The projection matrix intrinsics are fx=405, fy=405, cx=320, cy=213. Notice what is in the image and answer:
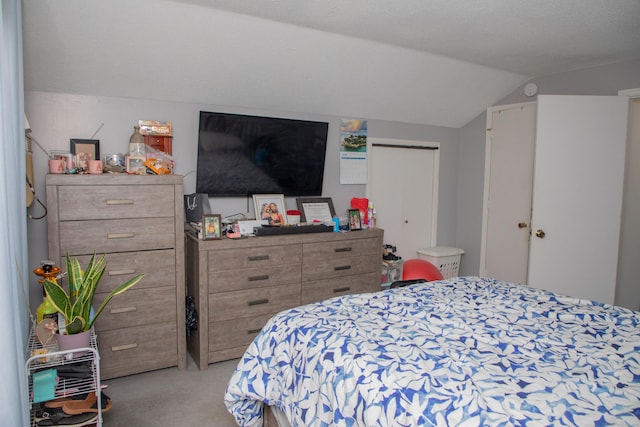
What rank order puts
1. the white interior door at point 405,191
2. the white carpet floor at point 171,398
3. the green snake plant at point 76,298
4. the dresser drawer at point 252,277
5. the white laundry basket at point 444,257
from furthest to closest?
the white laundry basket at point 444,257
the white interior door at point 405,191
the dresser drawer at point 252,277
the white carpet floor at point 171,398
the green snake plant at point 76,298

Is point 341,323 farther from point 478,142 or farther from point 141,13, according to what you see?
point 478,142

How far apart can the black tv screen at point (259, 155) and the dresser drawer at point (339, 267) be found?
689 mm

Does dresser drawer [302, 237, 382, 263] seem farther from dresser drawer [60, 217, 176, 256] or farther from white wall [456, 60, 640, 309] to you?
white wall [456, 60, 640, 309]

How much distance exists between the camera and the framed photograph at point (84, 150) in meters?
2.55

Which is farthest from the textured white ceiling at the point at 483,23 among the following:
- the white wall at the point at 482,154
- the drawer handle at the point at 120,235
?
the drawer handle at the point at 120,235

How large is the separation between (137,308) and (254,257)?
811mm

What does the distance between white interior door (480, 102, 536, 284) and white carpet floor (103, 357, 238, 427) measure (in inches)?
106

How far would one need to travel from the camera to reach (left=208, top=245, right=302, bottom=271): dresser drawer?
2723 millimetres

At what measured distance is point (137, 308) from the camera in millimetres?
2598

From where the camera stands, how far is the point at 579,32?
8.61 feet

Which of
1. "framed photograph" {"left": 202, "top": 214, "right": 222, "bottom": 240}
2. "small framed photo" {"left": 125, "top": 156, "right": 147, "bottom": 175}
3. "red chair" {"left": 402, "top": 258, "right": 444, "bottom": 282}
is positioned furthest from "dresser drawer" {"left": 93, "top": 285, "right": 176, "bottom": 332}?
"red chair" {"left": 402, "top": 258, "right": 444, "bottom": 282}

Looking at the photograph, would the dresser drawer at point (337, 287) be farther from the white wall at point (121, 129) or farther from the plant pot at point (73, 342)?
the plant pot at point (73, 342)

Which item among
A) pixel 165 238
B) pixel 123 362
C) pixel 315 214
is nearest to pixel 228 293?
pixel 165 238

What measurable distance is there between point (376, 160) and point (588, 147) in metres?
1.71
